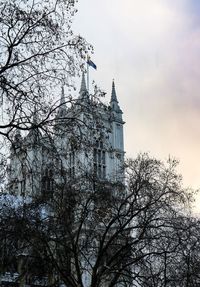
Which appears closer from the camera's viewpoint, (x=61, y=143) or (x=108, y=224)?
(x=61, y=143)

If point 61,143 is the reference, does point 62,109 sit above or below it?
above

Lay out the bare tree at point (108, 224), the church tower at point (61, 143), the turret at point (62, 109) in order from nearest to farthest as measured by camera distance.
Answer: the church tower at point (61, 143) < the turret at point (62, 109) < the bare tree at point (108, 224)

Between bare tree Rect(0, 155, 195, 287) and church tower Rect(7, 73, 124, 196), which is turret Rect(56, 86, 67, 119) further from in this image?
bare tree Rect(0, 155, 195, 287)

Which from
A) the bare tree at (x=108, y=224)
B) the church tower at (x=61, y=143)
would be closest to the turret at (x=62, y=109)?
the church tower at (x=61, y=143)

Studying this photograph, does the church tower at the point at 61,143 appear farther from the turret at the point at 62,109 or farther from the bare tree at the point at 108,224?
the bare tree at the point at 108,224

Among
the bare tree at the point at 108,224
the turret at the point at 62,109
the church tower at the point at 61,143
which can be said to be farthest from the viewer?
the bare tree at the point at 108,224

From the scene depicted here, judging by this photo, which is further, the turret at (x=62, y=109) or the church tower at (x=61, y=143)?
the turret at (x=62, y=109)

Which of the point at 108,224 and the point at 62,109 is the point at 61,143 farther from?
the point at 108,224

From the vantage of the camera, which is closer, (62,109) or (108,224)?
(62,109)

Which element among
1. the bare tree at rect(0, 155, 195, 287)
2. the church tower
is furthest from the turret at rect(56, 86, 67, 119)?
the bare tree at rect(0, 155, 195, 287)

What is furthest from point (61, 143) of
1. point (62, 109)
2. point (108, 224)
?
point (108, 224)

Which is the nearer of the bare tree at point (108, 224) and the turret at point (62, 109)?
the turret at point (62, 109)

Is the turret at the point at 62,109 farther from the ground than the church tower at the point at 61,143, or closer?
farther from the ground

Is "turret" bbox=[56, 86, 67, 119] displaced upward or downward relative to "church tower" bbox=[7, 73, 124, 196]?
upward
